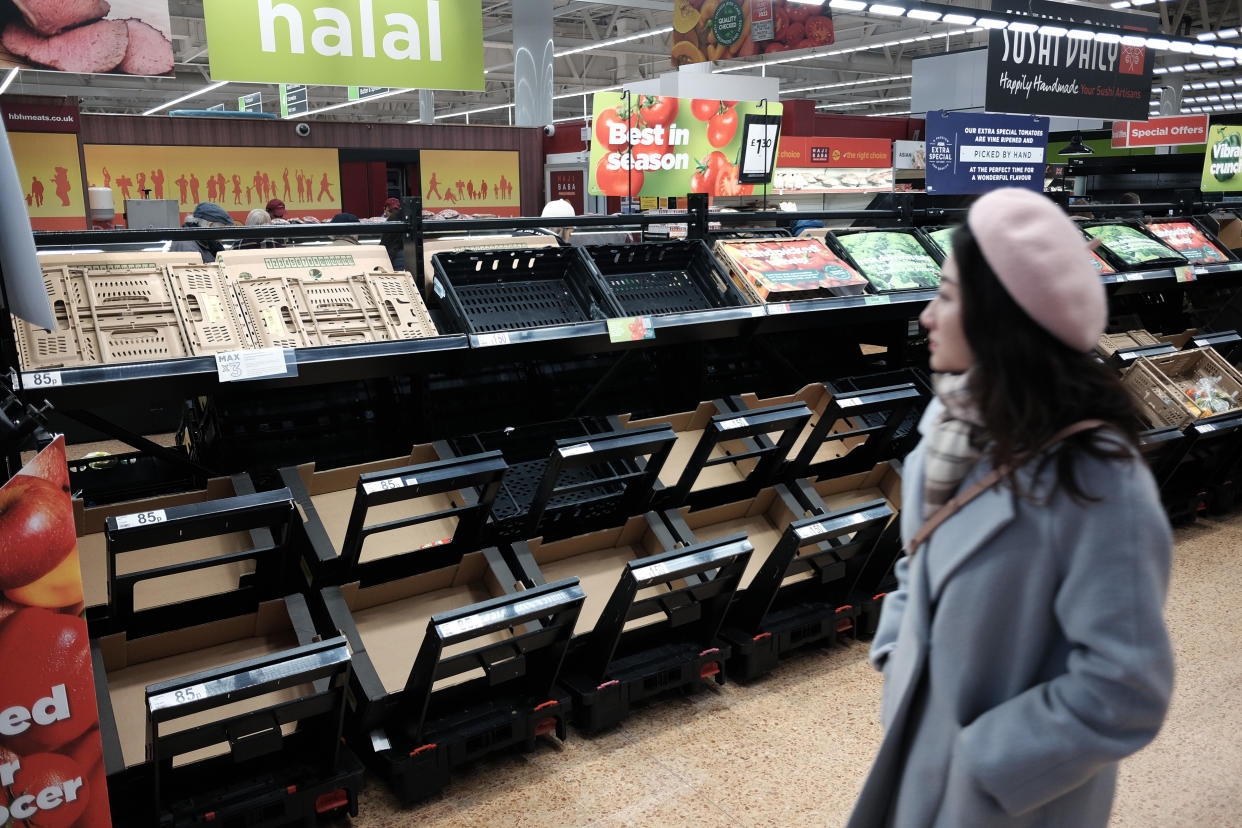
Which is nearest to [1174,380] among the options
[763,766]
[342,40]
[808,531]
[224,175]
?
[808,531]

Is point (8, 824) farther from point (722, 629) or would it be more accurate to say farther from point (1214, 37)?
point (1214, 37)

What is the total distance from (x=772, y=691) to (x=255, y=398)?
195 cm

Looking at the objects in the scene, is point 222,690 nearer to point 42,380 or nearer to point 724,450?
point 42,380

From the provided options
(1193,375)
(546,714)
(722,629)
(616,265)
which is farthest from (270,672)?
(1193,375)

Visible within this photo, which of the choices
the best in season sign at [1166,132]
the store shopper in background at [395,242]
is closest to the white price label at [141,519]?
the store shopper in background at [395,242]

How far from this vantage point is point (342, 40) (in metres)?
3.78

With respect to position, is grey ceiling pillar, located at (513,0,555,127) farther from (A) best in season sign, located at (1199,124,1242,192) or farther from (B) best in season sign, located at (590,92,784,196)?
(A) best in season sign, located at (1199,124,1242,192)

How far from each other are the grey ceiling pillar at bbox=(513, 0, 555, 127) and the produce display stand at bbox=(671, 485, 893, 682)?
31.3ft

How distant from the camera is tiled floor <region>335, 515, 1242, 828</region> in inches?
100

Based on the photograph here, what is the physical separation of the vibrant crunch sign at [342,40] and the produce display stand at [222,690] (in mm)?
1949

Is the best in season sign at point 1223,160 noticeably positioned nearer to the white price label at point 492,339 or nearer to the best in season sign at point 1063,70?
the best in season sign at point 1063,70

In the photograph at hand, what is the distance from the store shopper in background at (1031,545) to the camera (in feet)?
3.43

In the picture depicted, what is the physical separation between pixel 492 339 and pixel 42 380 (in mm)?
1143

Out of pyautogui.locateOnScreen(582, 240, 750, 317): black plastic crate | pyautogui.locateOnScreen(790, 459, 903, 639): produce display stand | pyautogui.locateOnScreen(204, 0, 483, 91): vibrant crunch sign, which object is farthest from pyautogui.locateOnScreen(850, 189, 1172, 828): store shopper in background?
pyautogui.locateOnScreen(204, 0, 483, 91): vibrant crunch sign
